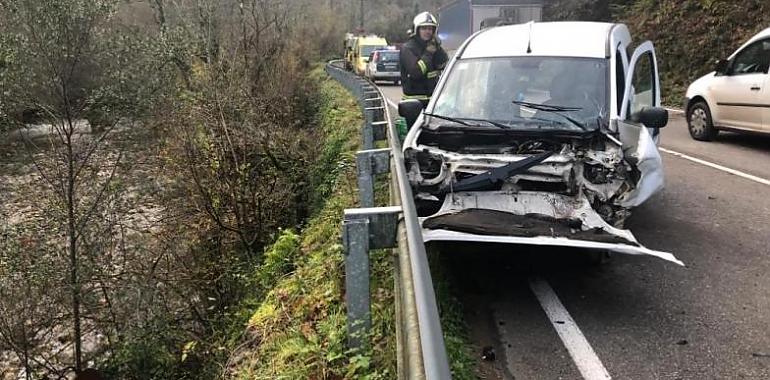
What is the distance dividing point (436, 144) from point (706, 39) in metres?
16.6

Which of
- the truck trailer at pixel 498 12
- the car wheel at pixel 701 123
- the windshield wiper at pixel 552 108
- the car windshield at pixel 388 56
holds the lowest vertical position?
the car wheel at pixel 701 123

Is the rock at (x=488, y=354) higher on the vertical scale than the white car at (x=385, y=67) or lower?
lower

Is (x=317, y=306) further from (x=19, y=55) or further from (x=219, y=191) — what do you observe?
(x=19, y=55)

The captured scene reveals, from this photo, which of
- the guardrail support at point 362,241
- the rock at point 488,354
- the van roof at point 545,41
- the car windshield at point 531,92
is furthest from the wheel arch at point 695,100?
the guardrail support at point 362,241

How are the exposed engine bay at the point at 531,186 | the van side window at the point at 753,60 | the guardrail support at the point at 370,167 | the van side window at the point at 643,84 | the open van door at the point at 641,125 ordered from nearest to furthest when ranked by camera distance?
the exposed engine bay at the point at 531,186 → the guardrail support at the point at 370,167 → the open van door at the point at 641,125 → the van side window at the point at 643,84 → the van side window at the point at 753,60

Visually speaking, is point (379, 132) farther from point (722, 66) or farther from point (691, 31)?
point (691, 31)

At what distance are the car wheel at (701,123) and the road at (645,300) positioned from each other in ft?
14.5

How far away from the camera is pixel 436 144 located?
5.53m

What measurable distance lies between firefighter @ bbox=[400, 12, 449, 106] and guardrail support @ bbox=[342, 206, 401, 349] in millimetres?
5357

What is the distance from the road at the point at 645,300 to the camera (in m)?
3.87

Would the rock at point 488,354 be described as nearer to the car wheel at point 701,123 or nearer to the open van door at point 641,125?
the open van door at point 641,125

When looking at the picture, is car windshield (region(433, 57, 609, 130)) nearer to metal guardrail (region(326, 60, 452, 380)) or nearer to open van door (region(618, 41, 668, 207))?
open van door (region(618, 41, 668, 207))

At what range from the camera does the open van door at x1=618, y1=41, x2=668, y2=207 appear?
16.4 ft

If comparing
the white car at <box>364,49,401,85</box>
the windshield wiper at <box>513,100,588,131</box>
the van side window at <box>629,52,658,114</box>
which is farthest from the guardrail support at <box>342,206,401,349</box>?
the white car at <box>364,49,401,85</box>
